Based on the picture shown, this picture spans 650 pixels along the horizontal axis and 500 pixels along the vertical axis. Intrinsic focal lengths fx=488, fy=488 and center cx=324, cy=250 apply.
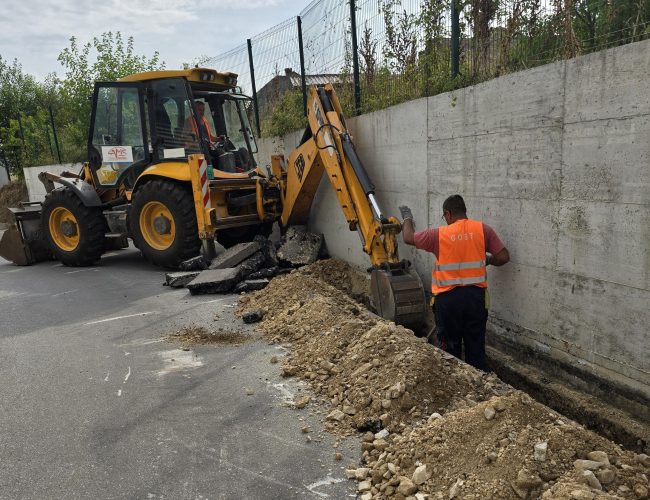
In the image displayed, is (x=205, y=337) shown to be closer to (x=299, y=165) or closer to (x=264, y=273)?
(x=264, y=273)

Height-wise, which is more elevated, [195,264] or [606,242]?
[606,242]

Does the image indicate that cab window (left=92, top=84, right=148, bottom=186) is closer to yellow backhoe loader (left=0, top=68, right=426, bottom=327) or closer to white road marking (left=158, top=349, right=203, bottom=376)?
yellow backhoe loader (left=0, top=68, right=426, bottom=327)

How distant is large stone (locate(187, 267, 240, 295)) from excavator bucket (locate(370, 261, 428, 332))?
8.60 feet

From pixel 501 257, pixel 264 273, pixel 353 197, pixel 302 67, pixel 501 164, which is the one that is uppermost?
pixel 302 67

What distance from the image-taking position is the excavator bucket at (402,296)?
15.6 ft

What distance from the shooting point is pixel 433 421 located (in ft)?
9.68

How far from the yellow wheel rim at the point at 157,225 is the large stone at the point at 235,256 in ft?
3.50

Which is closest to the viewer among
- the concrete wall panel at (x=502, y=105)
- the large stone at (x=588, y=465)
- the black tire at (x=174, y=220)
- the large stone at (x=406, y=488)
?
the large stone at (x=588, y=465)

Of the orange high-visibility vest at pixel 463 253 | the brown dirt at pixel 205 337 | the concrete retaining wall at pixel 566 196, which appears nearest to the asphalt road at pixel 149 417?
the brown dirt at pixel 205 337

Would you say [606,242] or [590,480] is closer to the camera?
[590,480]

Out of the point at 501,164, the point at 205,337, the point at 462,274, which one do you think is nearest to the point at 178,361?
the point at 205,337

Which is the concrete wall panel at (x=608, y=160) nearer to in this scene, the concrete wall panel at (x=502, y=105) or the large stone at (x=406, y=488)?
the concrete wall panel at (x=502, y=105)

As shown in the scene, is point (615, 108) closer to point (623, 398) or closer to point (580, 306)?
point (580, 306)

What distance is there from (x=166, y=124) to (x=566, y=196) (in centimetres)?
664
